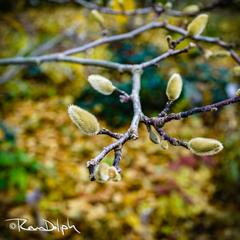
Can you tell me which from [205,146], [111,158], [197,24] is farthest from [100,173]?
[111,158]

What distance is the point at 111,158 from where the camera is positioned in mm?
2359

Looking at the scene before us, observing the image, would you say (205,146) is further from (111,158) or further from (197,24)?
(111,158)

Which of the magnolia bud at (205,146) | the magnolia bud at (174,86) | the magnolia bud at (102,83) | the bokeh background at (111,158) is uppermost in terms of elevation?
the bokeh background at (111,158)

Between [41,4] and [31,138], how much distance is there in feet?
8.10

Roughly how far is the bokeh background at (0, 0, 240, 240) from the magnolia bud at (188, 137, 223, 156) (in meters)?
0.93

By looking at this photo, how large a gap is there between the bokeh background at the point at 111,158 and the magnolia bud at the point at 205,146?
93 cm

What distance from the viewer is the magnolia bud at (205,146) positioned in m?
0.48

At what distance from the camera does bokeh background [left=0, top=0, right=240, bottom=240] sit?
2.09 m

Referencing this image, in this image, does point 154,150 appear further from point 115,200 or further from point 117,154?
point 117,154

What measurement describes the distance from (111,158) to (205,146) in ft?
6.21

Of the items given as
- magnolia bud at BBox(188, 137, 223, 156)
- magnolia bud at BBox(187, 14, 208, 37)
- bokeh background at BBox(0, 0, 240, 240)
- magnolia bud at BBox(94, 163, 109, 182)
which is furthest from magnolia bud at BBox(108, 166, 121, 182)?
bokeh background at BBox(0, 0, 240, 240)

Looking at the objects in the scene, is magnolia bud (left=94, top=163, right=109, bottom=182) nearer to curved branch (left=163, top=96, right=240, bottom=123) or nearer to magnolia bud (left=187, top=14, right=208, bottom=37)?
curved branch (left=163, top=96, right=240, bottom=123)

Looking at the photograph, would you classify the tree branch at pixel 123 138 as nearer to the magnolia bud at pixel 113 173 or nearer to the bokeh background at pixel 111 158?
the magnolia bud at pixel 113 173

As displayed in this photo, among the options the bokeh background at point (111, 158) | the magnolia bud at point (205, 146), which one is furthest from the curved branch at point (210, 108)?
the bokeh background at point (111, 158)
